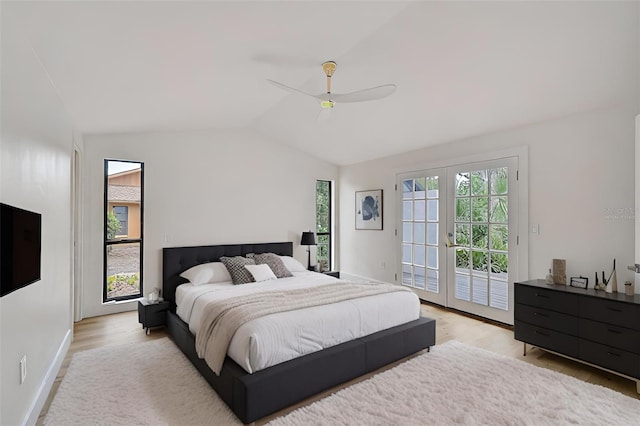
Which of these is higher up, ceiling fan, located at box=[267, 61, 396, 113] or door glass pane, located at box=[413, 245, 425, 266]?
ceiling fan, located at box=[267, 61, 396, 113]

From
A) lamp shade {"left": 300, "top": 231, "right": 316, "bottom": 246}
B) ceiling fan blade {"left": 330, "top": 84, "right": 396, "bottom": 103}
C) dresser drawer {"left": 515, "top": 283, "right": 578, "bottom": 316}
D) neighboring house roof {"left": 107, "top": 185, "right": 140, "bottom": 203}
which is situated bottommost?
dresser drawer {"left": 515, "top": 283, "right": 578, "bottom": 316}

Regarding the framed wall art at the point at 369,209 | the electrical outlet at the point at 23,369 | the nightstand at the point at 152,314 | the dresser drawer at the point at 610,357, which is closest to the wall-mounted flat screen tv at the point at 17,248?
the electrical outlet at the point at 23,369

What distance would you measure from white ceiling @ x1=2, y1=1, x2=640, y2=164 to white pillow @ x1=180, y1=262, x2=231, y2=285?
1.89 metres

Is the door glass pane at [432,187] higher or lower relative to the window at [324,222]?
higher

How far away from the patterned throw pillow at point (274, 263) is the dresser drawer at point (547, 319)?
2693 millimetres

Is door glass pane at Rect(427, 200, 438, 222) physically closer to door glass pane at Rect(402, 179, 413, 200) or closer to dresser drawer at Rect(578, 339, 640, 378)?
door glass pane at Rect(402, 179, 413, 200)

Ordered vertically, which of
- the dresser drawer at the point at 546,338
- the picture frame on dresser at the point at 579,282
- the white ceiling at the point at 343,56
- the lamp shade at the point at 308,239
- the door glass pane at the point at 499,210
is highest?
the white ceiling at the point at 343,56

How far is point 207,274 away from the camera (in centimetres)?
404

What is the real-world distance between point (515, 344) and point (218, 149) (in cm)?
457

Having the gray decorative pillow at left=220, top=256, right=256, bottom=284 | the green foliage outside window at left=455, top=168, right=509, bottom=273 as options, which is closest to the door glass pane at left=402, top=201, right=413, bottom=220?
the green foliage outside window at left=455, top=168, right=509, bottom=273

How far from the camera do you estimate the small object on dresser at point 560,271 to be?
324cm

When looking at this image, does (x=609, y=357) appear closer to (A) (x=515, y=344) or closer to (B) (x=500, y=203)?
(A) (x=515, y=344)

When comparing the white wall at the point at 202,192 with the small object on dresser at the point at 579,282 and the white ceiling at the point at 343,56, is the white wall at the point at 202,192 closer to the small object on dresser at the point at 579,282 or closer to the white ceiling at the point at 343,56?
the white ceiling at the point at 343,56

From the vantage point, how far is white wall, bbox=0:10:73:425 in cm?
167
